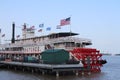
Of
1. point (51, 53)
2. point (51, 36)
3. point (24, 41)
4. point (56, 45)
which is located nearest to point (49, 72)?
point (51, 53)

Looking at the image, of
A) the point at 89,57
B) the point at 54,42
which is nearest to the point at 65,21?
the point at 54,42

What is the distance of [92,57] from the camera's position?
48.8 m

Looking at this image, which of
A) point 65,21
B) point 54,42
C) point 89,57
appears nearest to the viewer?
point 89,57

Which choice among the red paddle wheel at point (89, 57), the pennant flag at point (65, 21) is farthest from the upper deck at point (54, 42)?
the pennant flag at point (65, 21)

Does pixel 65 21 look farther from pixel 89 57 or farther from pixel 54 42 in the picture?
pixel 89 57

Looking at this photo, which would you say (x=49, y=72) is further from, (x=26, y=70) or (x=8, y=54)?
(x=8, y=54)

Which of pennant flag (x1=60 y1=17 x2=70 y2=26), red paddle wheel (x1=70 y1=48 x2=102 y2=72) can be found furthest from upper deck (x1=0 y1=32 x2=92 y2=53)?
Answer: pennant flag (x1=60 y1=17 x2=70 y2=26)

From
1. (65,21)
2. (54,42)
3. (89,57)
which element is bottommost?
(89,57)

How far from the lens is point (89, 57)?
4775cm

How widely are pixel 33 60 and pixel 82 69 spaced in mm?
9437

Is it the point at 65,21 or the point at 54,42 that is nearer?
the point at 65,21

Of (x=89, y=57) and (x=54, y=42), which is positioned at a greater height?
(x=54, y=42)

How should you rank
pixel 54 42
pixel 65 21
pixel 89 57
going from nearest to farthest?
pixel 89 57 → pixel 65 21 → pixel 54 42

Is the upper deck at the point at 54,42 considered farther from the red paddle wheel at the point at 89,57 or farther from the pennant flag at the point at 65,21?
the pennant flag at the point at 65,21
